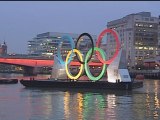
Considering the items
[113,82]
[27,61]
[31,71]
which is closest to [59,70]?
[113,82]

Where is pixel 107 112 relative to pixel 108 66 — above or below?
below

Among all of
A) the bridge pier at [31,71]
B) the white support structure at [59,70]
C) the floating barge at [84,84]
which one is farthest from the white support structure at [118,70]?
the bridge pier at [31,71]

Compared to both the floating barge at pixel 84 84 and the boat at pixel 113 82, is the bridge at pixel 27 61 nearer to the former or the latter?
the floating barge at pixel 84 84

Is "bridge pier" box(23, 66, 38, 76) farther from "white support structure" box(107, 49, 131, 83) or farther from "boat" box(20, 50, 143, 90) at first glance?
"white support structure" box(107, 49, 131, 83)

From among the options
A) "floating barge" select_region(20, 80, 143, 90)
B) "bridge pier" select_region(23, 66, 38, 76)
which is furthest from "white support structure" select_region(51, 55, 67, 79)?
"bridge pier" select_region(23, 66, 38, 76)

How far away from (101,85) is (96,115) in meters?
38.9

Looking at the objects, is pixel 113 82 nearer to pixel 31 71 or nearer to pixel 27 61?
pixel 27 61

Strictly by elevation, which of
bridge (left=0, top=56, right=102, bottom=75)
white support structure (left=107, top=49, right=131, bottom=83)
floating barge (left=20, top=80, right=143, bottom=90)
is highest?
bridge (left=0, top=56, right=102, bottom=75)

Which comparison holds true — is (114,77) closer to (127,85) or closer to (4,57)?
(127,85)

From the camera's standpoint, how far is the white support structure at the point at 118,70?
7400cm

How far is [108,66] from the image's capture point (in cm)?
7600

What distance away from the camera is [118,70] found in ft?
243

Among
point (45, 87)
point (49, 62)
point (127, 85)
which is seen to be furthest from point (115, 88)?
point (49, 62)

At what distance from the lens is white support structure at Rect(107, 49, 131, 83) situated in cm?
7400
